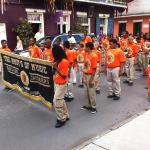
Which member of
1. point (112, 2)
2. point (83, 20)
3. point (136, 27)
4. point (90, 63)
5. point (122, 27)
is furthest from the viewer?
point (122, 27)

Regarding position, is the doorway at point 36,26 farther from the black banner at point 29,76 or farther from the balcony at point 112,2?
the black banner at point 29,76

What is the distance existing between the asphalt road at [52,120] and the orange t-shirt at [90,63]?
1102 mm

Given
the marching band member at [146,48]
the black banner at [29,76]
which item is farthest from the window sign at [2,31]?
the marching band member at [146,48]

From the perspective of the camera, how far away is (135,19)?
27.5m

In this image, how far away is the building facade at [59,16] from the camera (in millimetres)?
15391

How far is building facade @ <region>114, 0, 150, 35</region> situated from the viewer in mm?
26344

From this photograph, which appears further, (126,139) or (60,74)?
(60,74)

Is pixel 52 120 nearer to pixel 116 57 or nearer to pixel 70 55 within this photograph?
pixel 70 55

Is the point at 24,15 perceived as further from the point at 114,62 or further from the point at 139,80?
the point at 114,62

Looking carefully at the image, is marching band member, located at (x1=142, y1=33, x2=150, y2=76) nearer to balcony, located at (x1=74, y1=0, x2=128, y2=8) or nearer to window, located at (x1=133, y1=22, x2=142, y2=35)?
balcony, located at (x1=74, y1=0, x2=128, y2=8)

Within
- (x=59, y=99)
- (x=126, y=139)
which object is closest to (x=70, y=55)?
(x=59, y=99)

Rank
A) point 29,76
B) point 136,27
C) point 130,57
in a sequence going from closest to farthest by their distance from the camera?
point 29,76 < point 130,57 < point 136,27

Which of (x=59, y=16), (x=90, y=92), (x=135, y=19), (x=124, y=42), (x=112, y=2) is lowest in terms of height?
(x=90, y=92)

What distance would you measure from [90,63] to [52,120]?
5.36 ft
